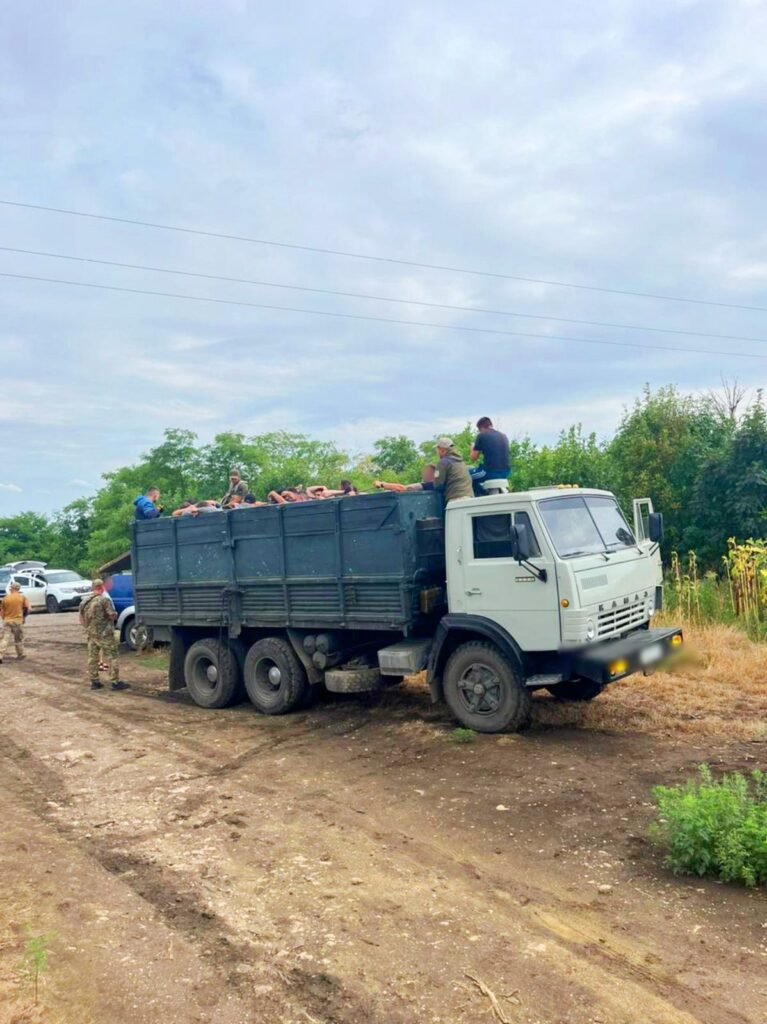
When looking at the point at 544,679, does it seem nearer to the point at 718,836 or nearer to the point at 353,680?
the point at 353,680

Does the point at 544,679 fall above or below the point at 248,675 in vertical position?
above

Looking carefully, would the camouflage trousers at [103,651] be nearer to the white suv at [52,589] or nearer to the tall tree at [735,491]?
the tall tree at [735,491]

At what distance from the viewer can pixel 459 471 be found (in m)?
8.57

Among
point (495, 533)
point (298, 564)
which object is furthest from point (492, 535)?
point (298, 564)

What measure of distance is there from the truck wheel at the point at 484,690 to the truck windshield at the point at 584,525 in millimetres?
1191

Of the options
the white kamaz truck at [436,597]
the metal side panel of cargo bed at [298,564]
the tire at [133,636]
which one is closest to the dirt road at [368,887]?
the white kamaz truck at [436,597]

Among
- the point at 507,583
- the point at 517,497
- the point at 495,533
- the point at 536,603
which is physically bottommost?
the point at 536,603

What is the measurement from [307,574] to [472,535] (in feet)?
6.68

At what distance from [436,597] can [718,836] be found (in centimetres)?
406

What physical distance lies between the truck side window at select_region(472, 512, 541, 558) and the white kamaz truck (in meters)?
0.01

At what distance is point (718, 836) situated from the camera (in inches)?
183

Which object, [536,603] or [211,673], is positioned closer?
[536,603]

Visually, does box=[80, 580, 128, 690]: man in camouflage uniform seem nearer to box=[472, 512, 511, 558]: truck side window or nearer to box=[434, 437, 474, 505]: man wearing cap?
box=[434, 437, 474, 505]: man wearing cap

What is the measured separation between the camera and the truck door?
737 cm
